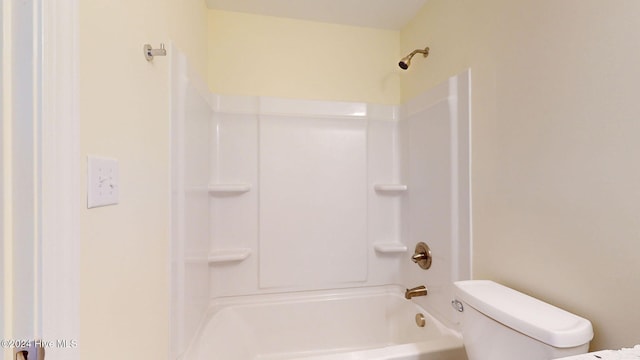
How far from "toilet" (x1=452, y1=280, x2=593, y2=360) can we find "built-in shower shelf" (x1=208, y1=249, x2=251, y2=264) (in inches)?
46.4

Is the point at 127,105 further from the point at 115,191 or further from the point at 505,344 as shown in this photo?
the point at 505,344

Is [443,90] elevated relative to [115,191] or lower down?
elevated

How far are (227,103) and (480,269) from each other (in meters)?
1.66

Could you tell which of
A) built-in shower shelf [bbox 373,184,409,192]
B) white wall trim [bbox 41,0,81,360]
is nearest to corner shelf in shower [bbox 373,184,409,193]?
built-in shower shelf [bbox 373,184,409,192]

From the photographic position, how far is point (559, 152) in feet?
2.94

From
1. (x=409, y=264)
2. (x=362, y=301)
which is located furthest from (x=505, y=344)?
(x=362, y=301)

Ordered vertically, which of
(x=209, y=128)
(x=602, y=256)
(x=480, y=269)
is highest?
(x=209, y=128)

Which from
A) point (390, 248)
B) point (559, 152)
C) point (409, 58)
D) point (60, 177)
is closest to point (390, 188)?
point (390, 248)

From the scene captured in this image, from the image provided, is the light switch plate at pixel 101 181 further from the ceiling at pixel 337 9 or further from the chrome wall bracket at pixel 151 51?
the ceiling at pixel 337 9

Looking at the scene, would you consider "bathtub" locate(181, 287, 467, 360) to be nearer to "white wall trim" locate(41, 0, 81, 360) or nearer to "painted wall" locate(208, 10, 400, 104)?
"white wall trim" locate(41, 0, 81, 360)

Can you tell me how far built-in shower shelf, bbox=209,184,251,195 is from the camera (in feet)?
5.38

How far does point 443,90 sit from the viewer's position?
144 cm

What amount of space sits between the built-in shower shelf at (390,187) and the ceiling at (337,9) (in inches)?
43.8

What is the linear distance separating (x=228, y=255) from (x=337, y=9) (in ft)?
5.47
